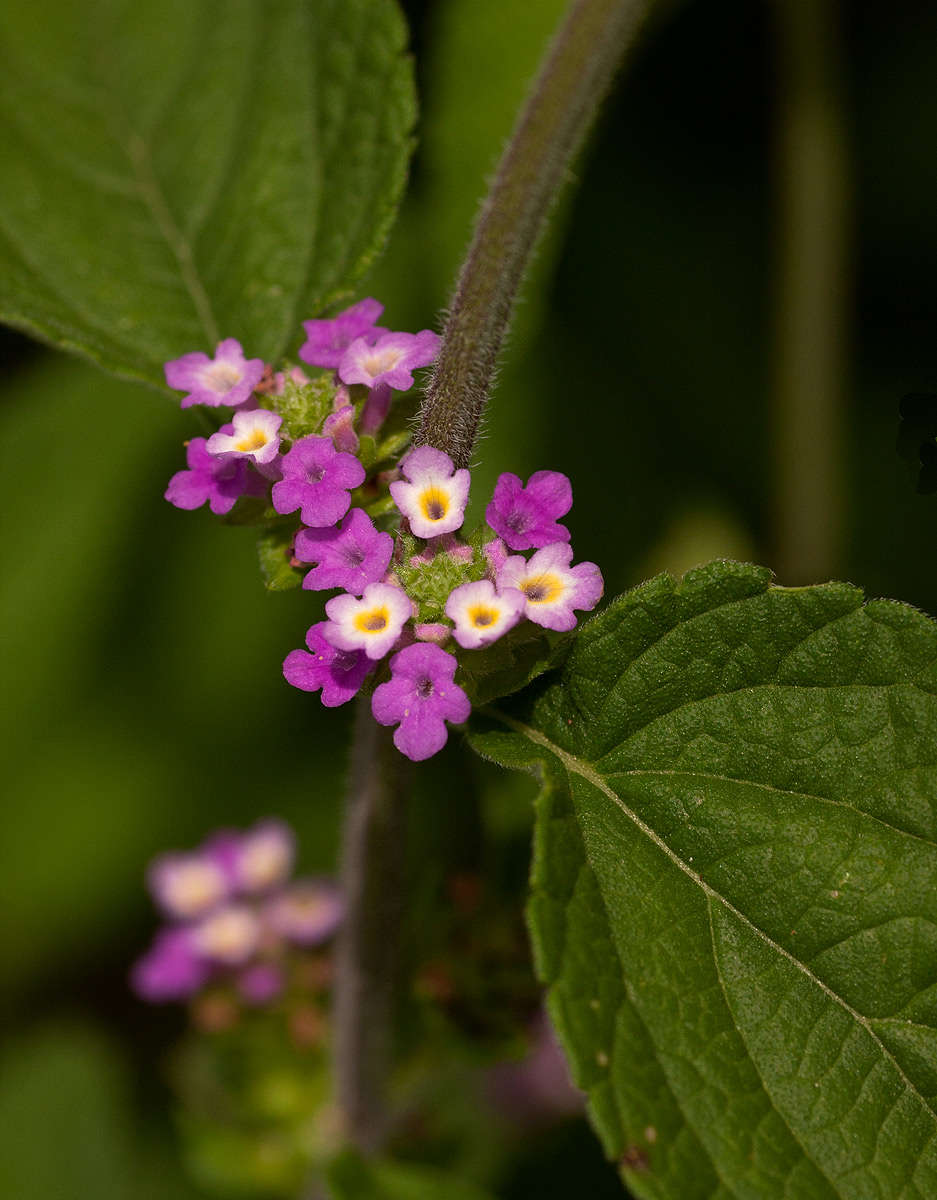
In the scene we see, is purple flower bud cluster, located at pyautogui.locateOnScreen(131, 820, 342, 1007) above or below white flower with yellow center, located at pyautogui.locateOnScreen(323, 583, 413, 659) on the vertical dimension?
below

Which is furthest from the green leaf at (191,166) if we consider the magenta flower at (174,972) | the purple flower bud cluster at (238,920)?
the magenta flower at (174,972)

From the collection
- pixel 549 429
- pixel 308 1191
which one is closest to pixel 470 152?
pixel 549 429

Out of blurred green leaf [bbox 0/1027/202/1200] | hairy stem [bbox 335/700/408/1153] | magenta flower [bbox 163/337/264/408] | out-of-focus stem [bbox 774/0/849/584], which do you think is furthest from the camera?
out-of-focus stem [bbox 774/0/849/584]

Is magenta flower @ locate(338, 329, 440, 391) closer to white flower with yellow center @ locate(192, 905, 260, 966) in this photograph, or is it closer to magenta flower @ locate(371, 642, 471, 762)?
magenta flower @ locate(371, 642, 471, 762)

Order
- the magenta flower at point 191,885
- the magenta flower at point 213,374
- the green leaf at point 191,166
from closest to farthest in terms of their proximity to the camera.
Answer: the magenta flower at point 213,374, the green leaf at point 191,166, the magenta flower at point 191,885

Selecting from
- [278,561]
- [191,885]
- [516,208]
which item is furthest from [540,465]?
[278,561]

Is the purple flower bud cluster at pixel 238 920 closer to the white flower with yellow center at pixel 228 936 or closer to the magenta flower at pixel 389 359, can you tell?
the white flower with yellow center at pixel 228 936

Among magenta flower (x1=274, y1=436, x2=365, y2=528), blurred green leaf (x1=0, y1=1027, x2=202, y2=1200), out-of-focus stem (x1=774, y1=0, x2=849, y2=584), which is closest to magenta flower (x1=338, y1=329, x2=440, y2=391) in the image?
magenta flower (x1=274, y1=436, x2=365, y2=528)

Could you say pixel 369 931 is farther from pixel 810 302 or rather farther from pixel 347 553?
pixel 810 302
